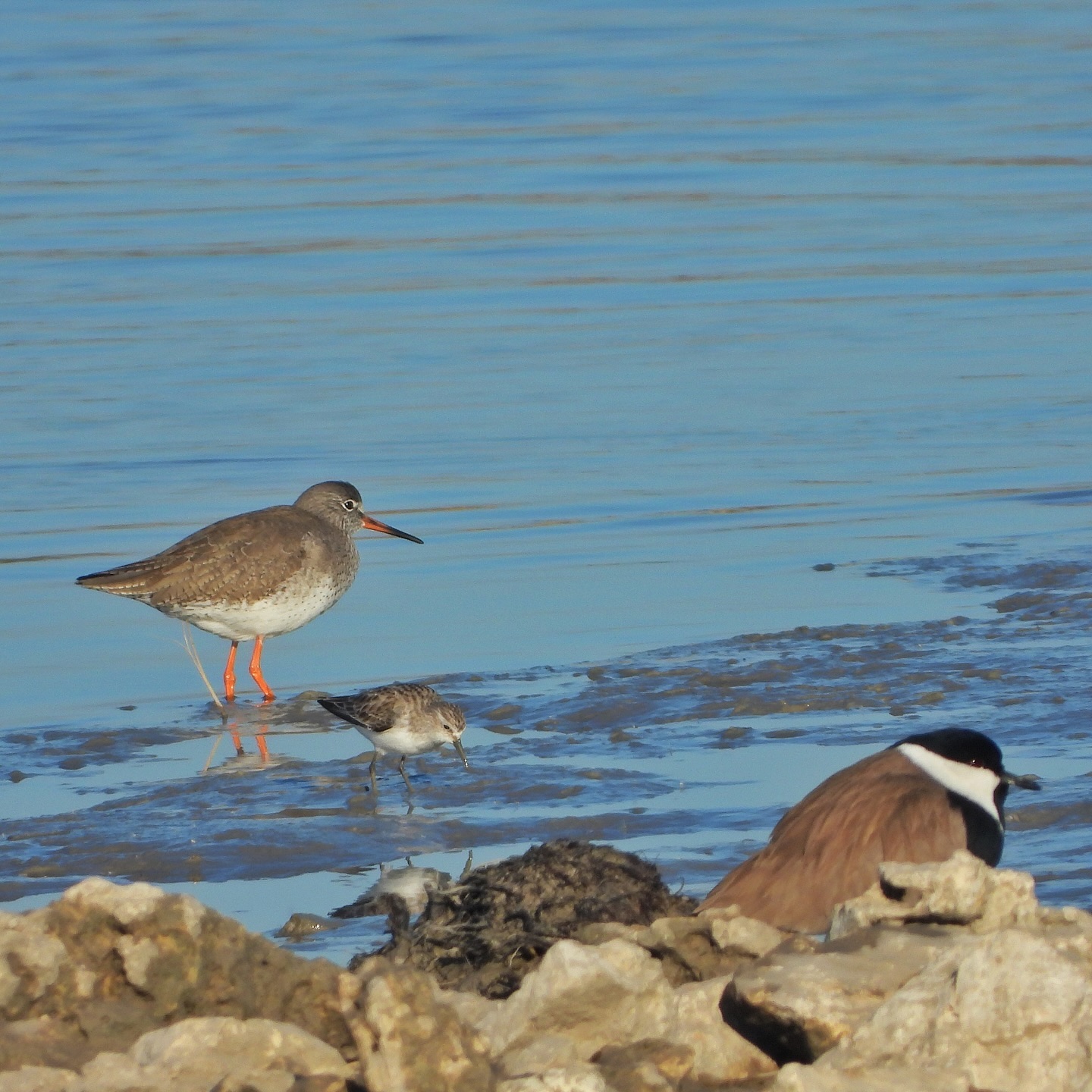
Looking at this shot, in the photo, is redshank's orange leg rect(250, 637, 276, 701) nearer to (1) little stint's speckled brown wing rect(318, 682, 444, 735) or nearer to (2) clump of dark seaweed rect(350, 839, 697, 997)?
(1) little stint's speckled brown wing rect(318, 682, 444, 735)

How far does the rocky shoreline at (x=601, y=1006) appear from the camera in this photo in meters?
4.13

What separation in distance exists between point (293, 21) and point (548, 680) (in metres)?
26.4

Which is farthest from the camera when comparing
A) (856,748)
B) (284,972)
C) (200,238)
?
(200,238)

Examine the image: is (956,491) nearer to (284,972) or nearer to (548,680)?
(548,680)

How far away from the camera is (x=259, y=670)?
33.9 ft

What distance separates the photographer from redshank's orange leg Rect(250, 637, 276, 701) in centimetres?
1003

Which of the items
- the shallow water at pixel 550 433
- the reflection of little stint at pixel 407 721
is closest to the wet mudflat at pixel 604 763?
the shallow water at pixel 550 433

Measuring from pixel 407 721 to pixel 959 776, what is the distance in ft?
8.40

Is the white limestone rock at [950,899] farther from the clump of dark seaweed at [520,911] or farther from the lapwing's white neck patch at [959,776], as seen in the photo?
the lapwing's white neck patch at [959,776]

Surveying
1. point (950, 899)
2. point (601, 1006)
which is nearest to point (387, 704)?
point (950, 899)

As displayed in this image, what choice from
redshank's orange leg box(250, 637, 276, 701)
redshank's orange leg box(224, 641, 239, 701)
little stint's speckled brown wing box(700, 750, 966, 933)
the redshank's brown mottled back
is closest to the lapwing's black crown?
little stint's speckled brown wing box(700, 750, 966, 933)

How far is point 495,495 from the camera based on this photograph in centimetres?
1227

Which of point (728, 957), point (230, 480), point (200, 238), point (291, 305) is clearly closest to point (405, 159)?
point (200, 238)

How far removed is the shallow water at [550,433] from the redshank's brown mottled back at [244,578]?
237 millimetres
